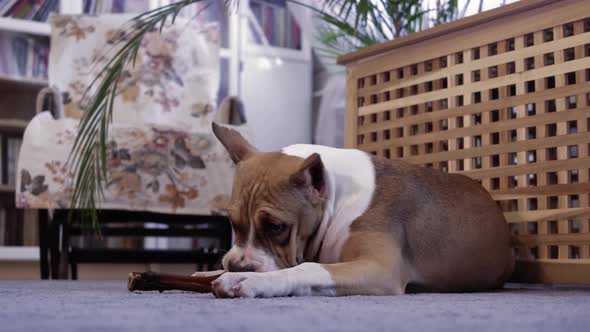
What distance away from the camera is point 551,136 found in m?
1.69

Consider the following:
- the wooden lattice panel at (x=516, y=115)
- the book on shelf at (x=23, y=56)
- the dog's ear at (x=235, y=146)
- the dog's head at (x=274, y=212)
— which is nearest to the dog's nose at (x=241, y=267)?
the dog's head at (x=274, y=212)

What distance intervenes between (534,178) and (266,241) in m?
0.73

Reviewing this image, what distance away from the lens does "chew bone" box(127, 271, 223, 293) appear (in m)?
1.30

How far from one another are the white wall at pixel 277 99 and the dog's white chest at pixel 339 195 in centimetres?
266

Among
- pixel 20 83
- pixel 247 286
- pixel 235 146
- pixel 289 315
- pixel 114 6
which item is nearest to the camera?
pixel 289 315

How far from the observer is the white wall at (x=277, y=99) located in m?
4.24

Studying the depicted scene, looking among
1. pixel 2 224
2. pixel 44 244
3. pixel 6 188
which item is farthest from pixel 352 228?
pixel 2 224


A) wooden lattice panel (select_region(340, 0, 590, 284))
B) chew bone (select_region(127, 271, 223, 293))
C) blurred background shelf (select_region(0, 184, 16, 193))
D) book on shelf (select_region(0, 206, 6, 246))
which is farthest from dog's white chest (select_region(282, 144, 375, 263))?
book on shelf (select_region(0, 206, 6, 246))

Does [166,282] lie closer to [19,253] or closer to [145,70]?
[145,70]

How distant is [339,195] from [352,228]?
3.1 inches

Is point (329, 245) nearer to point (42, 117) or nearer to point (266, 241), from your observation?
point (266, 241)

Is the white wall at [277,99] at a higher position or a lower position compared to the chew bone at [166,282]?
higher

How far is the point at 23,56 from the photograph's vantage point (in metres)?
3.82

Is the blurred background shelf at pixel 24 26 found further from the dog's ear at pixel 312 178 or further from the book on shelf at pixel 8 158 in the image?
the dog's ear at pixel 312 178
